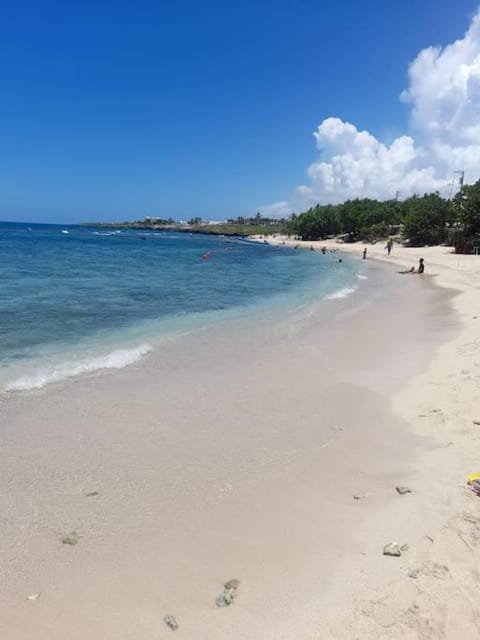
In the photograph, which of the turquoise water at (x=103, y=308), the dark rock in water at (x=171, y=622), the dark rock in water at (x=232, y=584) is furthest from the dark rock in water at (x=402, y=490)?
the turquoise water at (x=103, y=308)

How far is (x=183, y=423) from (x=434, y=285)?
30.0 m

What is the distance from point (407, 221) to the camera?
8025 centimetres

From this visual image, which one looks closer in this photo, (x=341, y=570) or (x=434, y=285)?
(x=341, y=570)

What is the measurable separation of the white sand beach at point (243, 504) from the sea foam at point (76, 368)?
54cm

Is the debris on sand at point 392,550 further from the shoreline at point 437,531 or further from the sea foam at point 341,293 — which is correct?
the sea foam at point 341,293

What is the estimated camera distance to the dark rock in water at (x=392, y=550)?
16.3 ft

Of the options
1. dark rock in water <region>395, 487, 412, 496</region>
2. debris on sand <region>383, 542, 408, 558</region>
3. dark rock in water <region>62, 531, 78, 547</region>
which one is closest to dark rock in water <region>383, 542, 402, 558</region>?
debris on sand <region>383, 542, 408, 558</region>

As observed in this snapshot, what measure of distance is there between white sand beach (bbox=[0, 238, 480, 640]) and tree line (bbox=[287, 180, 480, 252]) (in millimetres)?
53419

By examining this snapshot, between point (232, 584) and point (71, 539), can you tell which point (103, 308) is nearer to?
point (71, 539)

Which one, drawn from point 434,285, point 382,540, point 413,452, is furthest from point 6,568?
point 434,285

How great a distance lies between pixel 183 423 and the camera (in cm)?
864

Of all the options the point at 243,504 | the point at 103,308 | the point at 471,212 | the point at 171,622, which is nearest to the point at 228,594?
the point at 171,622

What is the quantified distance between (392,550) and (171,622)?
2.37 meters

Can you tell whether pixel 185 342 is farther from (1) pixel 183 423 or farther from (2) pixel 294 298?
(2) pixel 294 298
